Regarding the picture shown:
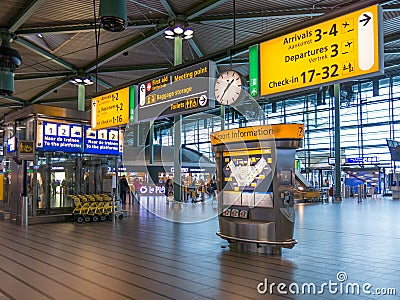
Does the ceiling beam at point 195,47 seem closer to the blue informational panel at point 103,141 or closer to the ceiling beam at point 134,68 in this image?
the ceiling beam at point 134,68

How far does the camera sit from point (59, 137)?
12.8m

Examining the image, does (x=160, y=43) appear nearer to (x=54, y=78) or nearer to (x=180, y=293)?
(x=54, y=78)

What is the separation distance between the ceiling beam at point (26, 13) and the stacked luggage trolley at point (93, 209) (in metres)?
6.14

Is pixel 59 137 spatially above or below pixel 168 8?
below

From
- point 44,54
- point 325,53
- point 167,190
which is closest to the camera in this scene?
point 325,53

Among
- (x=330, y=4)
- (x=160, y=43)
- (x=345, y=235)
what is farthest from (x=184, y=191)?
(x=345, y=235)

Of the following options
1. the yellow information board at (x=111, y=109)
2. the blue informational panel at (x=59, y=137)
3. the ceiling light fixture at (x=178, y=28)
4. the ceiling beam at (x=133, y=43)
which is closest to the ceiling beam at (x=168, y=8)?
the ceiling light fixture at (x=178, y=28)

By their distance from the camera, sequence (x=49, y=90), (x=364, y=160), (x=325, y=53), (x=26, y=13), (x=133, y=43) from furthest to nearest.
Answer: (x=364, y=160) < (x=49, y=90) < (x=133, y=43) < (x=26, y=13) < (x=325, y=53)

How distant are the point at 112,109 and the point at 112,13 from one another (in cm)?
344

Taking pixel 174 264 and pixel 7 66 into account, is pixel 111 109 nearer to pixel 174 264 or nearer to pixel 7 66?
pixel 174 264

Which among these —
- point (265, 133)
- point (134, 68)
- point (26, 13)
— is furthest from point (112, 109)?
point (134, 68)

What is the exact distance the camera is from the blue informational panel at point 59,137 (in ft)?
40.4

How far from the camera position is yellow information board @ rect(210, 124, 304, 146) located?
687 centimetres

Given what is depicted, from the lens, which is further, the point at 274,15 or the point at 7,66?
the point at 274,15
